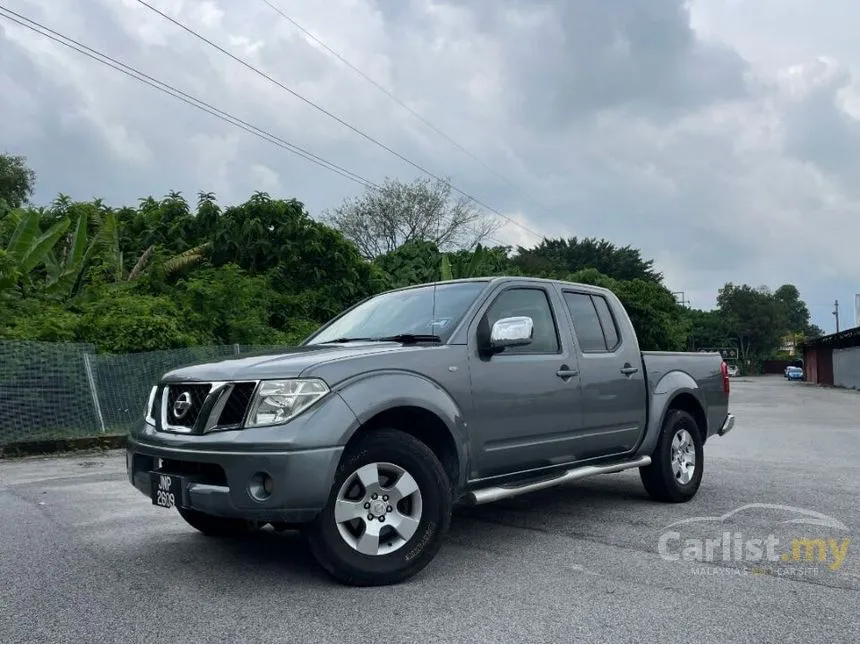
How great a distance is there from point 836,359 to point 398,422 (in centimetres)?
5484

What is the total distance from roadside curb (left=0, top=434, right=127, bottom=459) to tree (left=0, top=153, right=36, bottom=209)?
3281cm

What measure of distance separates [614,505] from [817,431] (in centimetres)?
962

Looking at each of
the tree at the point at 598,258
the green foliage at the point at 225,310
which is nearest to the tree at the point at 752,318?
the tree at the point at 598,258

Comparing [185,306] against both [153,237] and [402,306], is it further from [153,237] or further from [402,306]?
[402,306]

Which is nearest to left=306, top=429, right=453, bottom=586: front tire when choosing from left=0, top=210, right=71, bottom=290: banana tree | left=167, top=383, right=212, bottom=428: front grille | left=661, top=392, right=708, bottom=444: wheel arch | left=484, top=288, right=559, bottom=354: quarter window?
left=167, top=383, right=212, bottom=428: front grille

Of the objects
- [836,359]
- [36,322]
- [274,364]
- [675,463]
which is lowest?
[675,463]

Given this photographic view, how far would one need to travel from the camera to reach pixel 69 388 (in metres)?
11.9

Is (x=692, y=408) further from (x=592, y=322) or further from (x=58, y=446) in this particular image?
(x=58, y=446)

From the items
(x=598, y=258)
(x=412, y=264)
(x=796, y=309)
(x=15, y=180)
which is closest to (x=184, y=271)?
(x=412, y=264)

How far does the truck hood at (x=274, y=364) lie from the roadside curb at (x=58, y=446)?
26.1 ft

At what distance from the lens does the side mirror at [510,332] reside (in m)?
4.96

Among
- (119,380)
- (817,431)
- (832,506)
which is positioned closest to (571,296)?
(832,506)

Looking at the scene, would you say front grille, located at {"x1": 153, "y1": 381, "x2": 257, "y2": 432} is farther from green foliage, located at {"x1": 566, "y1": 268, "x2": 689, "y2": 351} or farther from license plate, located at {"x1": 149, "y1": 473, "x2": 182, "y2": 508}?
green foliage, located at {"x1": 566, "y1": 268, "x2": 689, "y2": 351}

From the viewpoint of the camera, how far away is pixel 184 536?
5.52 m
